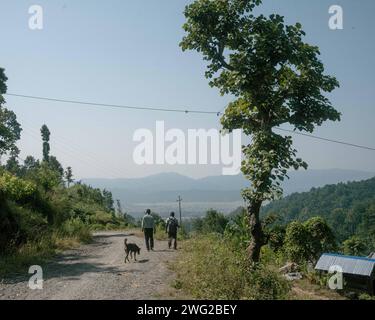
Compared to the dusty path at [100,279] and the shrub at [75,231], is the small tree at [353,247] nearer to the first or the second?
the shrub at [75,231]

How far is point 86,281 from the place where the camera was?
40.9 ft

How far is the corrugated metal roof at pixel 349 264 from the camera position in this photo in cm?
1813

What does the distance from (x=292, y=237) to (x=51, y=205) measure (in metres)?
14.4

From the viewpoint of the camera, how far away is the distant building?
17953 millimetres

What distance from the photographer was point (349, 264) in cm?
1884

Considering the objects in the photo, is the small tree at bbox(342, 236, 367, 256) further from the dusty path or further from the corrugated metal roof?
the dusty path

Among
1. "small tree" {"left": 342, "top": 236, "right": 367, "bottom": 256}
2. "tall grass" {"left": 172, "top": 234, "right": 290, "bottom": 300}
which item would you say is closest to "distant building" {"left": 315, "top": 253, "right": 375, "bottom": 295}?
"tall grass" {"left": 172, "top": 234, "right": 290, "bottom": 300}

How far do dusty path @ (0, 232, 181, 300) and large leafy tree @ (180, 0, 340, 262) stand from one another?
397 centimetres

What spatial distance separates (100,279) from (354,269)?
12.0 meters

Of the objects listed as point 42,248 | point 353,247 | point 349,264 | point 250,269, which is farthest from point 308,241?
point 353,247
